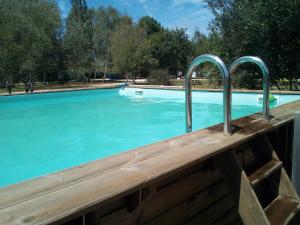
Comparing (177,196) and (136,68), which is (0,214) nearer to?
(177,196)

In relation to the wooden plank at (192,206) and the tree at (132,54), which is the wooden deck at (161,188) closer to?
the wooden plank at (192,206)

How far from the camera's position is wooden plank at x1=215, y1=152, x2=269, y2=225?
64.4 inches

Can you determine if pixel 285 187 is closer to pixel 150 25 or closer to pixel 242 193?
pixel 242 193

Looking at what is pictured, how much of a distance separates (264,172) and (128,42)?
2185 cm

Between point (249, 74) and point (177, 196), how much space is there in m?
12.0

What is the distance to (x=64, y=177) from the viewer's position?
3.80 ft

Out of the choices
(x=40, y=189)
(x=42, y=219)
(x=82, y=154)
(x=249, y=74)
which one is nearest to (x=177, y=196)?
(x=40, y=189)

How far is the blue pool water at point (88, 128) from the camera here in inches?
235

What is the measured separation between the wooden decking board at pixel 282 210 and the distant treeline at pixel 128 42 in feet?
32.3

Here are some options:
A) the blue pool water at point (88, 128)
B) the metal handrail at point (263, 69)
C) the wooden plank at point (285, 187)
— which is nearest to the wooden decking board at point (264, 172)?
the wooden plank at point (285, 187)

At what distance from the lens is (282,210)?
78.7 inches

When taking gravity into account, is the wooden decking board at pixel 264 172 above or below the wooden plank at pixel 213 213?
above

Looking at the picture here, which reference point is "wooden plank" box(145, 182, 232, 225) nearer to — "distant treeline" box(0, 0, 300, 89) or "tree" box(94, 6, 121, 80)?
"distant treeline" box(0, 0, 300, 89)

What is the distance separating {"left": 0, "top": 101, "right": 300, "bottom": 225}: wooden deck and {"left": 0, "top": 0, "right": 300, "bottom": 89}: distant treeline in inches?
392
